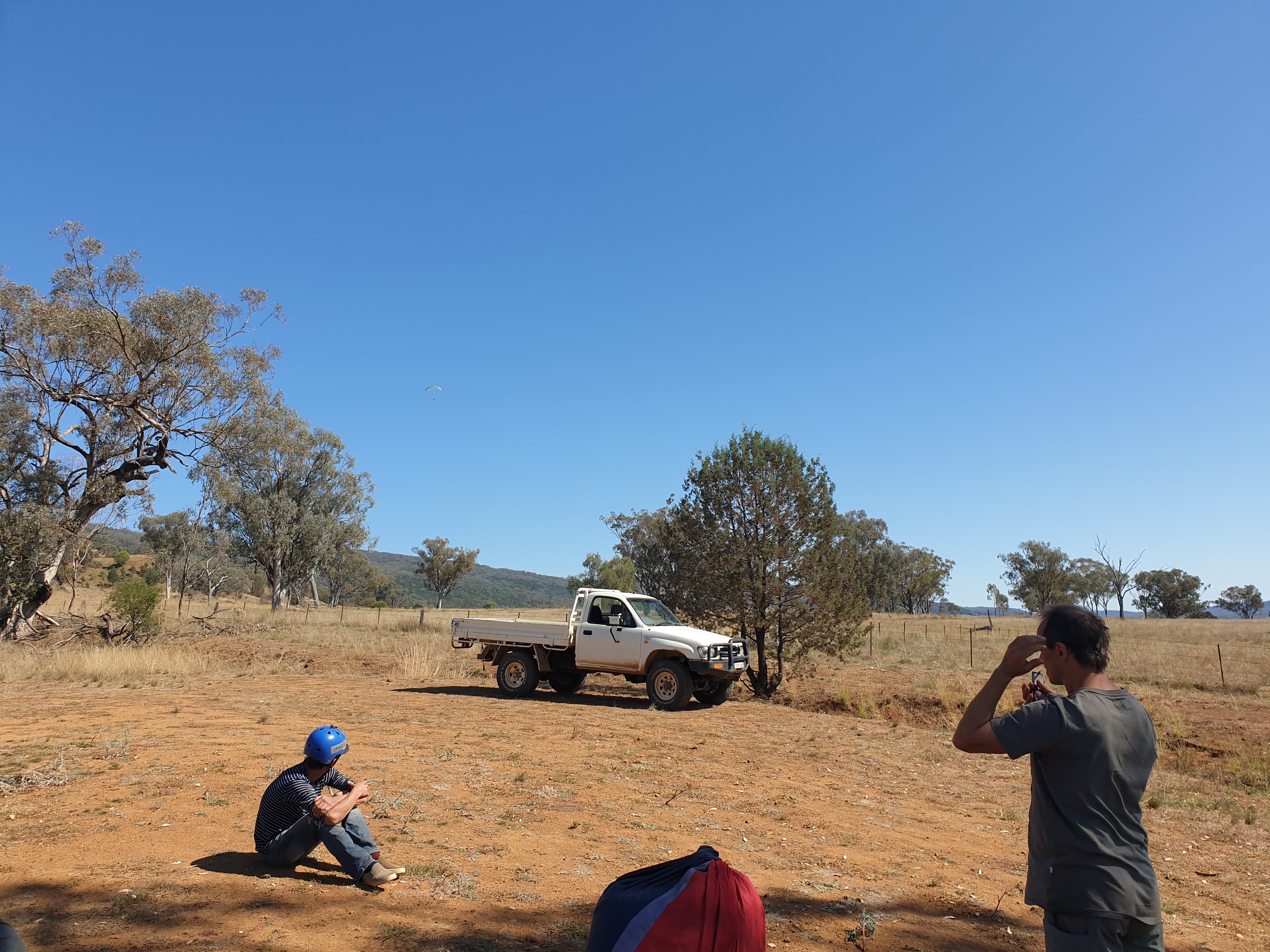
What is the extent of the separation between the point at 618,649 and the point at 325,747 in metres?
9.55

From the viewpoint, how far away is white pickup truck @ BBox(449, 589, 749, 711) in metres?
14.2

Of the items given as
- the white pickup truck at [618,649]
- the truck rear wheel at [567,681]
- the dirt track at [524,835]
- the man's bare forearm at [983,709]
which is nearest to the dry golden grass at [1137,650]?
the white pickup truck at [618,649]

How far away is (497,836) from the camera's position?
21.1 ft

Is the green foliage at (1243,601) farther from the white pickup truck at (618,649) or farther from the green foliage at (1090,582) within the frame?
the white pickup truck at (618,649)

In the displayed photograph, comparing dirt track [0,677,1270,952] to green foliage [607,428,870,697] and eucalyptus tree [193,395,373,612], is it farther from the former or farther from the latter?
eucalyptus tree [193,395,373,612]

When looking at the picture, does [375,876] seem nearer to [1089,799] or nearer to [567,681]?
[1089,799]

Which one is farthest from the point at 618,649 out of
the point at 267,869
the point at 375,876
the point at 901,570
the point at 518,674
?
the point at 901,570

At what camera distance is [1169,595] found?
8219 centimetres

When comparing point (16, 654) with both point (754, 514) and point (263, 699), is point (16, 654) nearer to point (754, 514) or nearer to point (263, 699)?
point (263, 699)

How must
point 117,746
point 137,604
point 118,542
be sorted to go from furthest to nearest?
1. point 118,542
2. point 137,604
3. point 117,746

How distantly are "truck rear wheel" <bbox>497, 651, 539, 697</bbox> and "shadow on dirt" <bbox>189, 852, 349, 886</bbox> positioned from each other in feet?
31.8

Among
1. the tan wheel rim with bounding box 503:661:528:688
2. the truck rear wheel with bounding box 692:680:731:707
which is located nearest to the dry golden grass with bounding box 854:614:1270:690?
the truck rear wheel with bounding box 692:680:731:707

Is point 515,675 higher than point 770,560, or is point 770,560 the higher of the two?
point 770,560

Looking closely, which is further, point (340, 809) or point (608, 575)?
point (608, 575)
